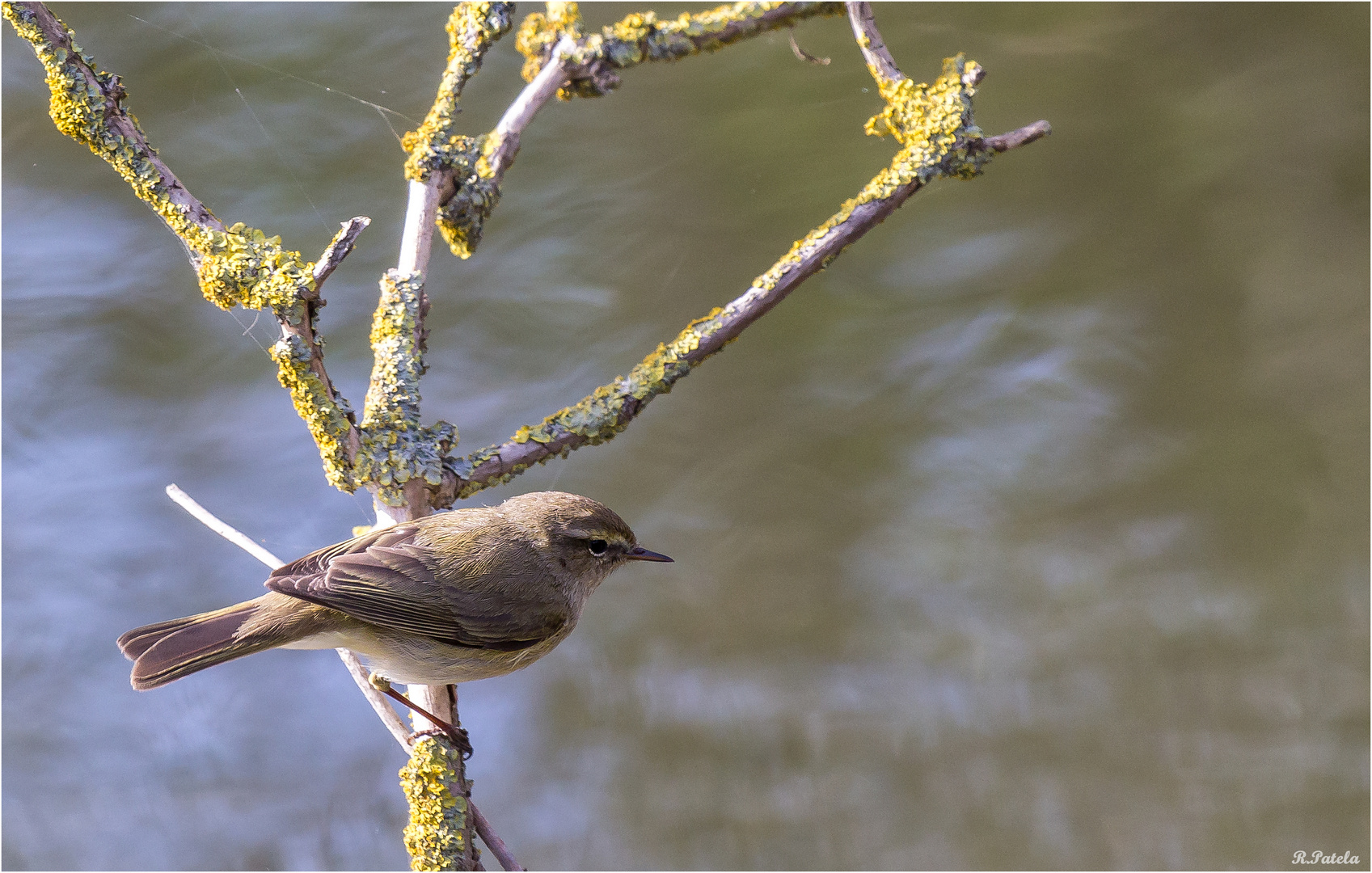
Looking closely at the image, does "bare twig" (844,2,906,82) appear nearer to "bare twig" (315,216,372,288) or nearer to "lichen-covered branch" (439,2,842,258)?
"lichen-covered branch" (439,2,842,258)

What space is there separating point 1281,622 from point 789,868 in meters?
2.12

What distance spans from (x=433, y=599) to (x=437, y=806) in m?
0.53

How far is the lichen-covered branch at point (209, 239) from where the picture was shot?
2.38 meters

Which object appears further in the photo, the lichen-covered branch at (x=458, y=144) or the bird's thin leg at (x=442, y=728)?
the lichen-covered branch at (x=458, y=144)

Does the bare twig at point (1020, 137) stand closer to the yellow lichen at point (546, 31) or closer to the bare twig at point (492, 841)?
the yellow lichen at point (546, 31)

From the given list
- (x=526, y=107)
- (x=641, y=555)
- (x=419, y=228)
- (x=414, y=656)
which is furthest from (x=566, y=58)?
(x=414, y=656)

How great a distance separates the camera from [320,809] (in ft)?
12.4

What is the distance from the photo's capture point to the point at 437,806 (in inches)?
97.3

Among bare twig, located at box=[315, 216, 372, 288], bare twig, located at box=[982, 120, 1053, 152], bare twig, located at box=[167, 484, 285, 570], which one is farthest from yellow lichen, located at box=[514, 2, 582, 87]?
bare twig, located at box=[167, 484, 285, 570]

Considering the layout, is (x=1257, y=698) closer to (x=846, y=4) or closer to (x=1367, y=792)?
(x=1367, y=792)

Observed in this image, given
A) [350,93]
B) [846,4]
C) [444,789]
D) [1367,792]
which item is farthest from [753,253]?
[1367,792]

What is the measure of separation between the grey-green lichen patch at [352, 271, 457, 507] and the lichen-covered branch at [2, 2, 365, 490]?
0.09 meters

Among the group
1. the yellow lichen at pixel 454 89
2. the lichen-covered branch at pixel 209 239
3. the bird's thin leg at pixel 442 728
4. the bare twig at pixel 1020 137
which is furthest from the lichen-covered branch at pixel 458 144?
the bare twig at pixel 1020 137

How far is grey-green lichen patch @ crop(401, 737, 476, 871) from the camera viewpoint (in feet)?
8.07
